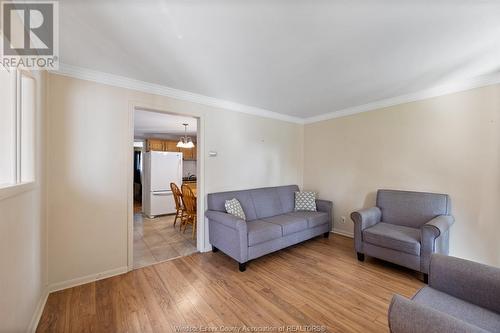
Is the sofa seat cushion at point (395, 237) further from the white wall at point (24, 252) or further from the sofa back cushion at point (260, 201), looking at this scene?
the white wall at point (24, 252)

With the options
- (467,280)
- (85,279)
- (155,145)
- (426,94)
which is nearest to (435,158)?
(426,94)

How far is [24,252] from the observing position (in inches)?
57.9

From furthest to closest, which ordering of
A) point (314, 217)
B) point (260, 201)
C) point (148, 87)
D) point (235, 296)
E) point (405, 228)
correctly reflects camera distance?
point (260, 201) → point (314, 217) → point (405, 228) → point (148, 87) → point (235, 296)

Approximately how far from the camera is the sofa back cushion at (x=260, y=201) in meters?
3.14

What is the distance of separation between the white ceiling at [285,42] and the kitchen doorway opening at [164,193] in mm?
1066

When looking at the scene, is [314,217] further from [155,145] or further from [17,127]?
[155,145]

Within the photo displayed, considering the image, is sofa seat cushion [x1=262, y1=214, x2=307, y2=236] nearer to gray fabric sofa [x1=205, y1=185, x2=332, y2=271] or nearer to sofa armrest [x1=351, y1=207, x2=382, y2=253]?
gray fabric sofa [x1=205, y1=185, x2=332, y2=271]

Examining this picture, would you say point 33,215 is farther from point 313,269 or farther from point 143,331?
point 313,269

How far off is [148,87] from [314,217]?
3.16 m

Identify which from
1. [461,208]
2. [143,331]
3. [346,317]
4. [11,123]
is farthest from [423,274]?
[11,123]

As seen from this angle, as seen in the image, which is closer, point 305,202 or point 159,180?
point 305,202

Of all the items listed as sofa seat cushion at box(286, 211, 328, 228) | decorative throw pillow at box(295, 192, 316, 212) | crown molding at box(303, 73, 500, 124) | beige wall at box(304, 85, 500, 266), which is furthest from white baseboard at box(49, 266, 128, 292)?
crown molding at box(303, 73, 500, 124)

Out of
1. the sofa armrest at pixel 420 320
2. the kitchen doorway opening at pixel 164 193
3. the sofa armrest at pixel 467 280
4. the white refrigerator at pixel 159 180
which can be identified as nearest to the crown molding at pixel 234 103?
the kitchen doorway opening at pixel 164 193

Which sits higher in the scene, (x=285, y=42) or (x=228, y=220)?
(x=285, y=42)
